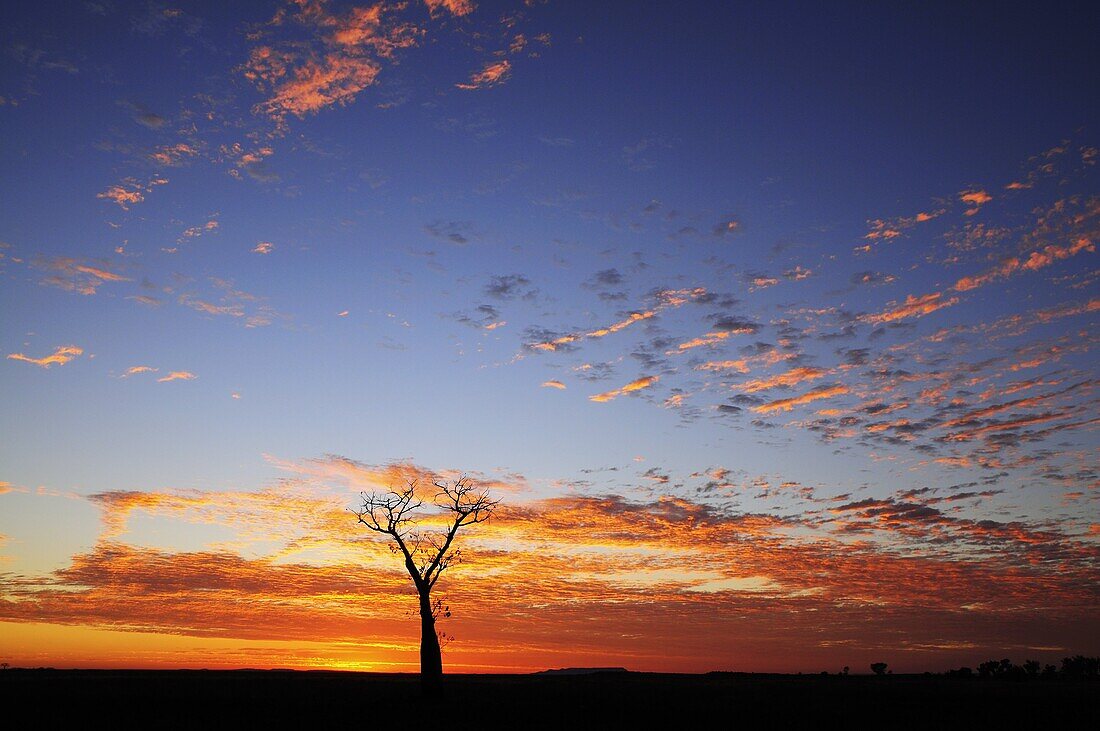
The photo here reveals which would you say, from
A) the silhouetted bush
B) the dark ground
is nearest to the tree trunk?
the dark ground

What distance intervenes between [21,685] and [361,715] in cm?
2932

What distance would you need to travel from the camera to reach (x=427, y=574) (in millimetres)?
46281

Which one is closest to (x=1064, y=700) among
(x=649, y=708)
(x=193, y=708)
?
(x=649, y=708)

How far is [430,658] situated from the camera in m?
43.8

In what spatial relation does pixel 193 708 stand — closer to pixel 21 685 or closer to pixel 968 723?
pixel 21 685

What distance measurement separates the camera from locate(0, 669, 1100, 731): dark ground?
118 ft

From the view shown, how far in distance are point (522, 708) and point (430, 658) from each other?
551cm

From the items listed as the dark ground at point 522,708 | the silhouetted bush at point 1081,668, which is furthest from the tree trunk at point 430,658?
the silhouetted bush at point 1081,668

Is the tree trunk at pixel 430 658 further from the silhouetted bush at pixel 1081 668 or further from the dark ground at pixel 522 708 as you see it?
the silhouetted bush at pixel 1081 668

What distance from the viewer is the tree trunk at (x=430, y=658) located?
143 ft

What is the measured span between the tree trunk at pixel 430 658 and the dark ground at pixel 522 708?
0.97m

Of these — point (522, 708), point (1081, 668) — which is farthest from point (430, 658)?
point (1081, 668)

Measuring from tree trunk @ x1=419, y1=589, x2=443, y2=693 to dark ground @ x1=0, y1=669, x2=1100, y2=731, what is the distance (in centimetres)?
97

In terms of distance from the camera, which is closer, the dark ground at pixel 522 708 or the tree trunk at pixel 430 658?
the dark ground at pixel 522 708
